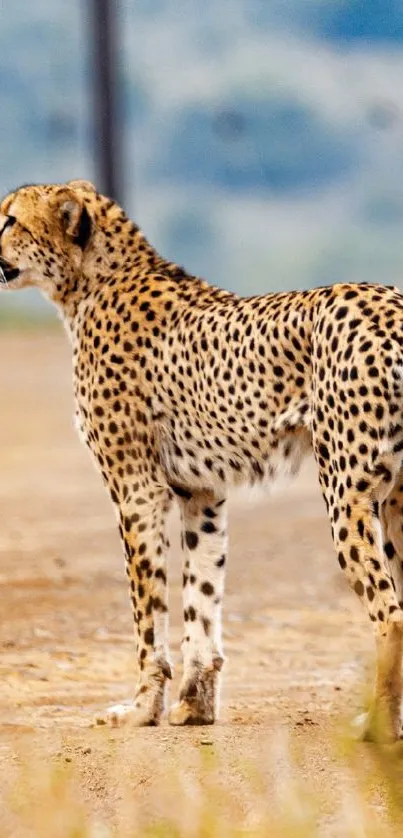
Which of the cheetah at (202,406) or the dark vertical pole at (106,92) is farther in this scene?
the dark vertical pole at (106,92)

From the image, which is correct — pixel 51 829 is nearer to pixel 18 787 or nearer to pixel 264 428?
pixel 18 787

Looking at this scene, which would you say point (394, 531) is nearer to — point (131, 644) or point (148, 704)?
point (148, 704)

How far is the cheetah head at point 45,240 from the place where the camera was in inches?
246

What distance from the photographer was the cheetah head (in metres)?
6.25

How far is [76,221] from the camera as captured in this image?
6254 mm

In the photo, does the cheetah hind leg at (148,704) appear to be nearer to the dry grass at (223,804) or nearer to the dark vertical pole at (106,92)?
the dry grass at (223,804)

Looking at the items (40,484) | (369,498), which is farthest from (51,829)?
(40,484)

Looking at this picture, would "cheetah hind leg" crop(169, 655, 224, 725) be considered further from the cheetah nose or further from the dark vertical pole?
the dark vertical pole

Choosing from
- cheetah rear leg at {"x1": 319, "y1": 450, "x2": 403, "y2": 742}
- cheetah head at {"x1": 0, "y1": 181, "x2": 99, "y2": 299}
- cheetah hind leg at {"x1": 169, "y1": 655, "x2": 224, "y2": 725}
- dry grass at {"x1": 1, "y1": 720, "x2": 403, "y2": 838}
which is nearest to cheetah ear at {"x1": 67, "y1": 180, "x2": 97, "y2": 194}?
cheetah head at {"x1": 0, "y1": 181, "x2": 99, "y2": 299}

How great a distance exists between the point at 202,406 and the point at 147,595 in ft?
2.06

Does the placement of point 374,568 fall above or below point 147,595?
above

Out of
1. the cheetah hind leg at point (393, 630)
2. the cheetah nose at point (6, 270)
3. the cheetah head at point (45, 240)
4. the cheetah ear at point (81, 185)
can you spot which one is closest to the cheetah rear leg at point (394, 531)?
the cheetah hind leg at point (393, 630)

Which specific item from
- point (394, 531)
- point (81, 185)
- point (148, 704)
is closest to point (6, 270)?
point (81, 185)

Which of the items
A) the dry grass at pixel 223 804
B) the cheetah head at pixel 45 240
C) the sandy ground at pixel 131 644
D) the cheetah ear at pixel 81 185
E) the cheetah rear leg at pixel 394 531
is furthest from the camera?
the cheetah ear at pixel 81 185
